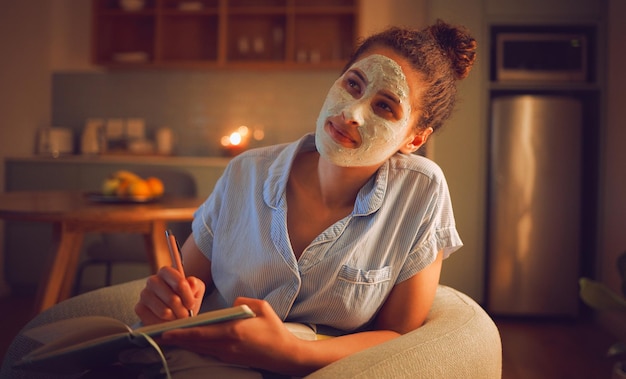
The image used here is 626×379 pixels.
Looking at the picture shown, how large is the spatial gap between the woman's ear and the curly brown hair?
5cm

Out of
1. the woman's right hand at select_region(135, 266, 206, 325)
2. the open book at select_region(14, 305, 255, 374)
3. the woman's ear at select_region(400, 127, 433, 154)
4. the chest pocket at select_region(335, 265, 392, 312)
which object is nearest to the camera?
the open book at select_region(14, 305, 255, 374)

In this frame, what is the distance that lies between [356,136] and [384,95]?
0.10 metres

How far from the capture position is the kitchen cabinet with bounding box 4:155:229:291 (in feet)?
12.5

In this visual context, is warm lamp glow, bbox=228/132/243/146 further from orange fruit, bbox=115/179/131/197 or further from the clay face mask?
the clay face mask

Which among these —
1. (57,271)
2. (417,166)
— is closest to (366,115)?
(417,166)

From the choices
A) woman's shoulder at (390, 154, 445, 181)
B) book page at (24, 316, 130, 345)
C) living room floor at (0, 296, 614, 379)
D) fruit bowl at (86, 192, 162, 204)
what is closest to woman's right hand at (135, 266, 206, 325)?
book page at (24, 316, 130, 345)

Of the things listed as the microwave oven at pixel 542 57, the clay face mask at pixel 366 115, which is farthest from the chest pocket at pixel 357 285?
the microwave oven at pixel 542 57

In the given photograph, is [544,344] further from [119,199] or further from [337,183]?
[337,183]

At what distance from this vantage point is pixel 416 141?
134cm

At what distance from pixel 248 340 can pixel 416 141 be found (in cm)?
64

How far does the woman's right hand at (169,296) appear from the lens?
3.05 feet

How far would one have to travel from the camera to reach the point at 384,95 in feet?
4.02

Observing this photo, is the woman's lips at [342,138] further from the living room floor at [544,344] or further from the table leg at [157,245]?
the living room floor at [544,344]

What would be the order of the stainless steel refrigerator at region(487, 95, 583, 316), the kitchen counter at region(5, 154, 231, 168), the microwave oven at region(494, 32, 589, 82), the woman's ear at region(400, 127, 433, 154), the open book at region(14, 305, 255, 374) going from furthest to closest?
the kitchen counter at region(5, 154, 231, 168)
the microwave oven at region(494, 32, 589, 82)
the stainless steel refrigerator at region(487, 95, 583, 316)
the woman's ear at region(400, 127, 433, 154)
the open book at region(14, 305, 255, 374)
